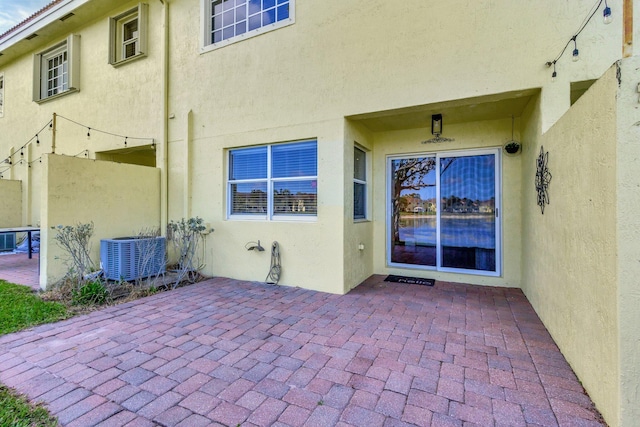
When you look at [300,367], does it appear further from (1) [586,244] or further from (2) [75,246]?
(2) [75,246]

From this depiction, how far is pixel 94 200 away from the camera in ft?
18.6

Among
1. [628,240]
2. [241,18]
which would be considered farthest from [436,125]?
[241,18]

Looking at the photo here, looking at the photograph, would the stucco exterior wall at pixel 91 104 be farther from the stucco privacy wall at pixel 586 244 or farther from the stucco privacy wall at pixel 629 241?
the stucco privacy wall at pixel 629 241

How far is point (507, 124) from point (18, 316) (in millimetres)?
7743

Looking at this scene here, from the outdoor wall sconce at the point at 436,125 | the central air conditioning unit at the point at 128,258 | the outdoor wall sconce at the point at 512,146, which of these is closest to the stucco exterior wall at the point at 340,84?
the outdoor wall sconce at the point at 512,146

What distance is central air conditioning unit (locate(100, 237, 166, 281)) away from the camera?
522cm

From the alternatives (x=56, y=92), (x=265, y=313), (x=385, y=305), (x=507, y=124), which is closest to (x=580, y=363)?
(x=385, y=305)

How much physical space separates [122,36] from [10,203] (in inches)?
261

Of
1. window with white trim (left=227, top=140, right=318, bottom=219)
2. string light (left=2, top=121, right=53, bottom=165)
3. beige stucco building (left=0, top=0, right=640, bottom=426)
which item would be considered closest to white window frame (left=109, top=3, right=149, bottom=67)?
beige stucco building (left=0, top=0, right=640, bottom=426)

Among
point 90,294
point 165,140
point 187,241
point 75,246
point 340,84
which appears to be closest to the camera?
point 90,294

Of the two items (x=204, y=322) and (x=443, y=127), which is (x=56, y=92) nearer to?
(x=204, y=322)

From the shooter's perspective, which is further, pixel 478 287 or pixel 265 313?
pixel 478 287

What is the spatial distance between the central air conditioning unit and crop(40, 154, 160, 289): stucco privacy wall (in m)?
0.63

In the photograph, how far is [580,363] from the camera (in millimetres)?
2393
